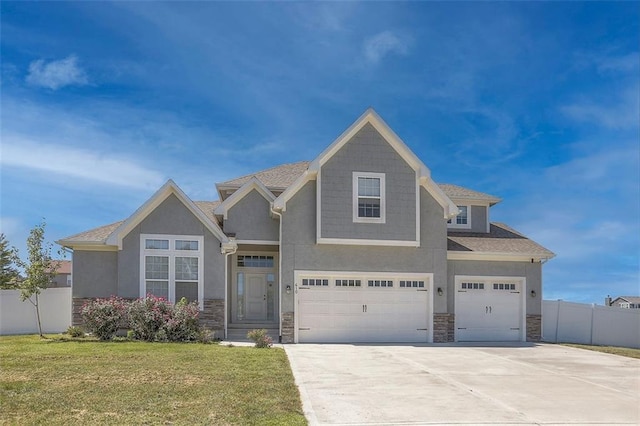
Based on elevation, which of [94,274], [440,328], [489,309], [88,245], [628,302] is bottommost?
[628,302]

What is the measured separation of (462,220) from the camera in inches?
949

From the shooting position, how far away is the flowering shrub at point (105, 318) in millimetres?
17578

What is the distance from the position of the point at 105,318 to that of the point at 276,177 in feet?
30.6

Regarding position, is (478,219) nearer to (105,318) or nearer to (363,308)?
(363,308)

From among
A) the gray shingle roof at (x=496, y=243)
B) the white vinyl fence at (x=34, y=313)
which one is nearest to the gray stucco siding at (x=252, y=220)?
the gray shingle roof at (x=496, y=243)

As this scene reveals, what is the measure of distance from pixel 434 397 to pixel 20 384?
773cm

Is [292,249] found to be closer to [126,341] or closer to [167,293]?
[167,293]

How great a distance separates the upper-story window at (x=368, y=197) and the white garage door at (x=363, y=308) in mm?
2166

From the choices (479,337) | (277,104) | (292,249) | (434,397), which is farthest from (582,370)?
(277,104)

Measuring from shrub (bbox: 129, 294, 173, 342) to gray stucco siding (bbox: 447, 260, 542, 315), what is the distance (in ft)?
35.3

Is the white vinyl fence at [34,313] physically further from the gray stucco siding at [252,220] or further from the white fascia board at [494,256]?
the white fascia board at [494,256]

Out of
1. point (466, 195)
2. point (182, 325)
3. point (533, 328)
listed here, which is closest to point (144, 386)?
point (182, 325)

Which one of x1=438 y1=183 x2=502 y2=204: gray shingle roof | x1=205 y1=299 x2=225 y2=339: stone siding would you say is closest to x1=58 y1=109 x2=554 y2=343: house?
x1=205 y1=299 x2=225 y2=339: stone siding

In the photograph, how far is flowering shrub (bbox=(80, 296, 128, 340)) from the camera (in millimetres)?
17578
